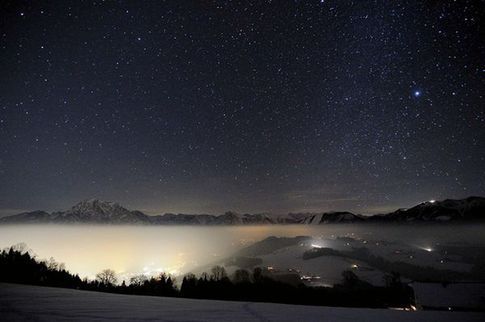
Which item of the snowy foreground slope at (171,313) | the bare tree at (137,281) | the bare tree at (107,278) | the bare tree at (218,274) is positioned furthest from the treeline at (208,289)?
the snowy foreground slope at (171,313)

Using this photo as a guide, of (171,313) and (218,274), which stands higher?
(171,313)

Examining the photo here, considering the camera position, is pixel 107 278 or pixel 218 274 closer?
pixel 107 278

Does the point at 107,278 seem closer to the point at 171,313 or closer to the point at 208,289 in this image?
the point at 208,289

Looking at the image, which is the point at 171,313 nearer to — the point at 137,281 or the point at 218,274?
the point at 137,281

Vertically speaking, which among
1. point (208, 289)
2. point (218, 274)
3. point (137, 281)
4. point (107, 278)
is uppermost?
point (208, 289)

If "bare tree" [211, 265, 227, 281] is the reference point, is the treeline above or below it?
above

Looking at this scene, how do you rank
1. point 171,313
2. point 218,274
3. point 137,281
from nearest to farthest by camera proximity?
point 171,313, point 137,281, point 218,274

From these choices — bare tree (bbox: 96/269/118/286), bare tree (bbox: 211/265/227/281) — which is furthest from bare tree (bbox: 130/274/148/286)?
bare tree (bbox: 211/265/227/281)

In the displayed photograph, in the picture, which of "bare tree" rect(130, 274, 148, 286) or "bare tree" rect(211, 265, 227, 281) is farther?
"bare tree" rect(211, 265, 227, 281)

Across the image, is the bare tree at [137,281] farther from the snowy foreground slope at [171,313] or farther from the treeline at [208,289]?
the snowy foreground slope at [171,313]

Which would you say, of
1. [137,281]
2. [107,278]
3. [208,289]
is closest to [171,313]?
[208,289]

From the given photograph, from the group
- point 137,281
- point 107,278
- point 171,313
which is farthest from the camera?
point 107,278

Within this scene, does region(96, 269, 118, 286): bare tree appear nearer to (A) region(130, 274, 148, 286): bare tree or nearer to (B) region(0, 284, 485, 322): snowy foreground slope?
(A) region(130, 274, 148, 286): bare tree

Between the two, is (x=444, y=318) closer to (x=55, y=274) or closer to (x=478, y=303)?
(x=478, y=303)
